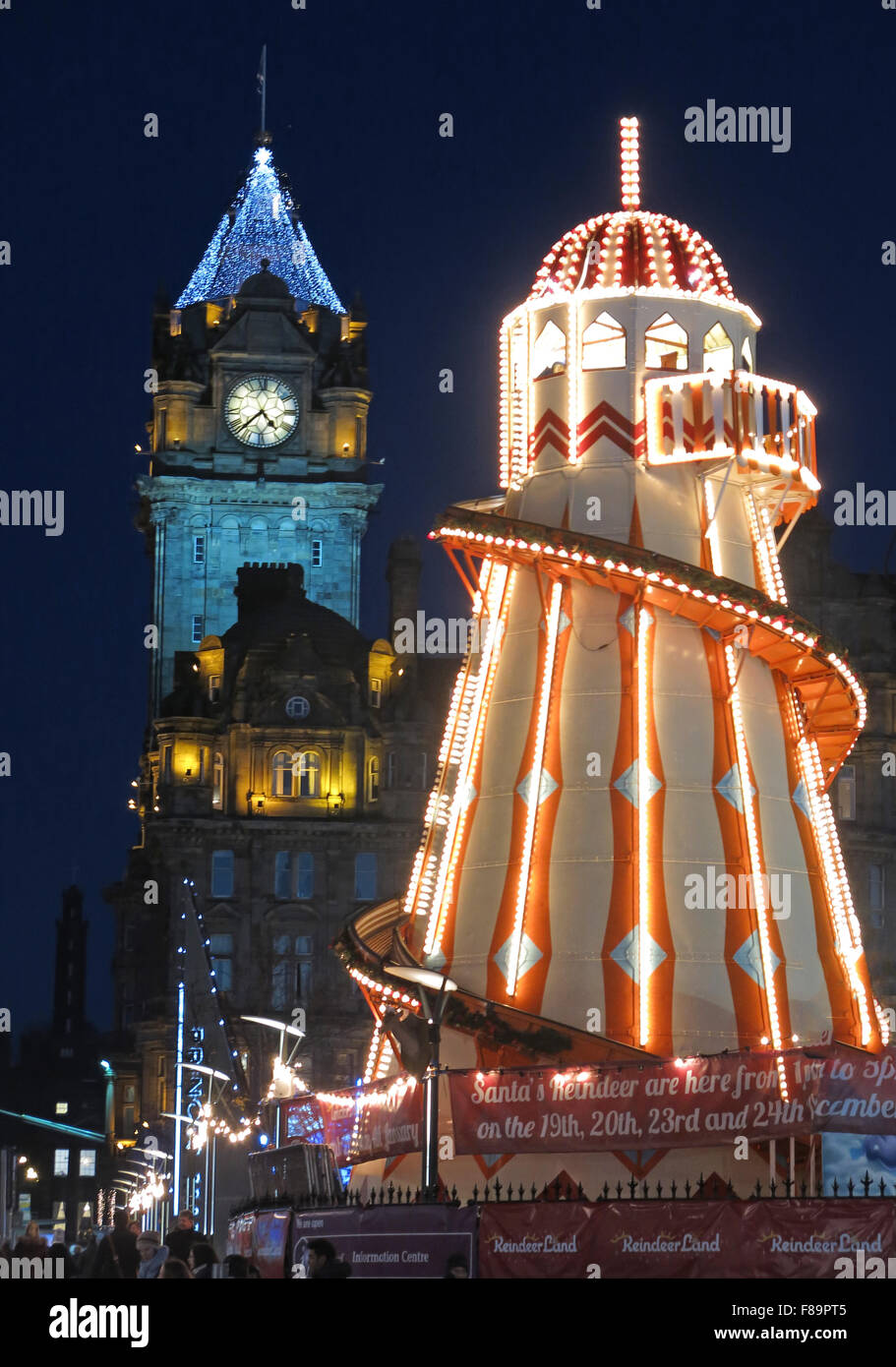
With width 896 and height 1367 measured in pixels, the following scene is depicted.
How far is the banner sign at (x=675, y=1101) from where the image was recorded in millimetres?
28188

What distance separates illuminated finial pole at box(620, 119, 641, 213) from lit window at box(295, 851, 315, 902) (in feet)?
191

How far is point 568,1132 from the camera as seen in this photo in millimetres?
31281

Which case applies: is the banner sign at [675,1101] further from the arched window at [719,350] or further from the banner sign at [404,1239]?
the arched window at [719,350]

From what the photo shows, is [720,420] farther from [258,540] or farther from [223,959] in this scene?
[258,540]

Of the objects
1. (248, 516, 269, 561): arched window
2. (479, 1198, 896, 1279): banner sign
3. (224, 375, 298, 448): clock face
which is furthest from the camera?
(224, 375, 298, 448): clock face

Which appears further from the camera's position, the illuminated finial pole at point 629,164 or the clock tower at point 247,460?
the clock tower at point 247,460

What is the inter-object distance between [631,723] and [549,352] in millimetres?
6871

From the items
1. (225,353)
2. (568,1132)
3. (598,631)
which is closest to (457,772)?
(598,631)

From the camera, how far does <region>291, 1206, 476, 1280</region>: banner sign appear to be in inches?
1022

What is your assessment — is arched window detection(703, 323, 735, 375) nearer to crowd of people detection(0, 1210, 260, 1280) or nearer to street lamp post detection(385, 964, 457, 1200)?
street lamp post detection(385, 964, 457, 1200)

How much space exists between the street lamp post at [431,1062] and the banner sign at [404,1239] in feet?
5.62

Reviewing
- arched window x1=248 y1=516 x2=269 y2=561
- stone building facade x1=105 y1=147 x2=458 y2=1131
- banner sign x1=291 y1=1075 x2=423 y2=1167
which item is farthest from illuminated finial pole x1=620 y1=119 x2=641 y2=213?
arched window x1=248 y1=516 x2=269 y2=561

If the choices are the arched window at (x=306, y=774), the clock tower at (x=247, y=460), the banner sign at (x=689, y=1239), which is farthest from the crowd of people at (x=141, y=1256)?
the clock tower at (x=247, y=460)
